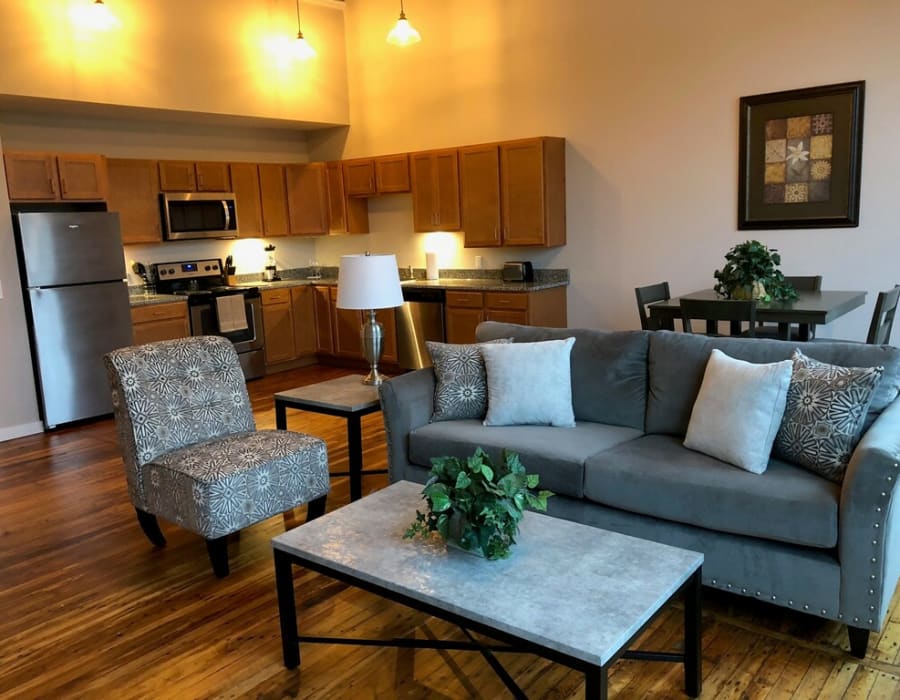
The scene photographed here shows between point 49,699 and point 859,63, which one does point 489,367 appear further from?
point 859,63

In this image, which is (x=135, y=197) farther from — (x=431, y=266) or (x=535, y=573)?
(x=535, y=573)

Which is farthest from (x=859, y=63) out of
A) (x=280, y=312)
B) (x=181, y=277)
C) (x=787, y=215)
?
(x=181, y=277)

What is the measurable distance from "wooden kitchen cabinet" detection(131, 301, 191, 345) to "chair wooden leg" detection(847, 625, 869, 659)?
213 inches

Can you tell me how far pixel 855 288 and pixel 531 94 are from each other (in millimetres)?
2988

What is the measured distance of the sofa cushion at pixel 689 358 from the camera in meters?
2.72

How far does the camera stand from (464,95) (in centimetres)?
665

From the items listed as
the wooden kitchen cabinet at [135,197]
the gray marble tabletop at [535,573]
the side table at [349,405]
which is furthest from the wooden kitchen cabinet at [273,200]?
the gray marble tabletop at [535,573]

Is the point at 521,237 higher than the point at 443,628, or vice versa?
the point at 521,237

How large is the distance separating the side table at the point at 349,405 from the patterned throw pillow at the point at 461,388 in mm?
338

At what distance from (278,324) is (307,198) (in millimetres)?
1379

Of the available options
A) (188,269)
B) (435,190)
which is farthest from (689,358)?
(188,269)

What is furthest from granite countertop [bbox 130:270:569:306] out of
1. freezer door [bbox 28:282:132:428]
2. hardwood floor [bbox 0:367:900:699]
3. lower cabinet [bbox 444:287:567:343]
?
hardwood floor [bbox 0:367:900:699]

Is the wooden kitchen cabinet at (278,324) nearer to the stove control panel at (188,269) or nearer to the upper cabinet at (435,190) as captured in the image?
the stove control panel at (188,269)

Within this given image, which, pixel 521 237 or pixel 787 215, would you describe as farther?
pixel 521 237
